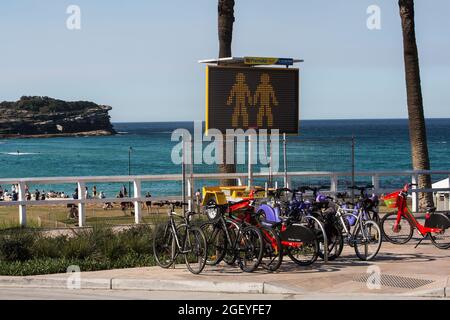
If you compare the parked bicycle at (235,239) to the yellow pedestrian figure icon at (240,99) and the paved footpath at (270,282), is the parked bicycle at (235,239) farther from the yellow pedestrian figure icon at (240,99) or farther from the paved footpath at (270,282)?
the yellow pedestrian figure icon at (240,99)

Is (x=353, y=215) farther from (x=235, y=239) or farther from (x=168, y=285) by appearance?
(x=168, y=285)

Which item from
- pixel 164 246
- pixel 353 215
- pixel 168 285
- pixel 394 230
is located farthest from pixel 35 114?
pixel 168 285

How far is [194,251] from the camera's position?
14.8 metres

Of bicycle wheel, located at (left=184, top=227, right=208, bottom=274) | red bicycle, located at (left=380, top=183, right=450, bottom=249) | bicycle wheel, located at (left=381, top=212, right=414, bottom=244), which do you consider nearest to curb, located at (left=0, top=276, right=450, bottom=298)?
bicycle wheel, located at (left=184, top=227, right=208, bottom=274)

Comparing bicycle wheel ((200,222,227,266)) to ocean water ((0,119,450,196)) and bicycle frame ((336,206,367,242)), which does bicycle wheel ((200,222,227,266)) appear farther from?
ocean water ((0,119,450,196))

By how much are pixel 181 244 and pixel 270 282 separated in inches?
83.1

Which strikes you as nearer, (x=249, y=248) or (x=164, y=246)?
(x=249, y=248)

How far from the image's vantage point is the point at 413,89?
83.4 feet

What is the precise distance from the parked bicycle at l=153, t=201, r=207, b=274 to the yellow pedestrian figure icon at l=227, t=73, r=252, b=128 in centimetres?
438

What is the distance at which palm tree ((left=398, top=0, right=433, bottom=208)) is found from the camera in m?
25.4

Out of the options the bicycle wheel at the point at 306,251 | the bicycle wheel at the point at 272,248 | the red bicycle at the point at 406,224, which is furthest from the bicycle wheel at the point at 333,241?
the red bicycle at the point at 406,224
